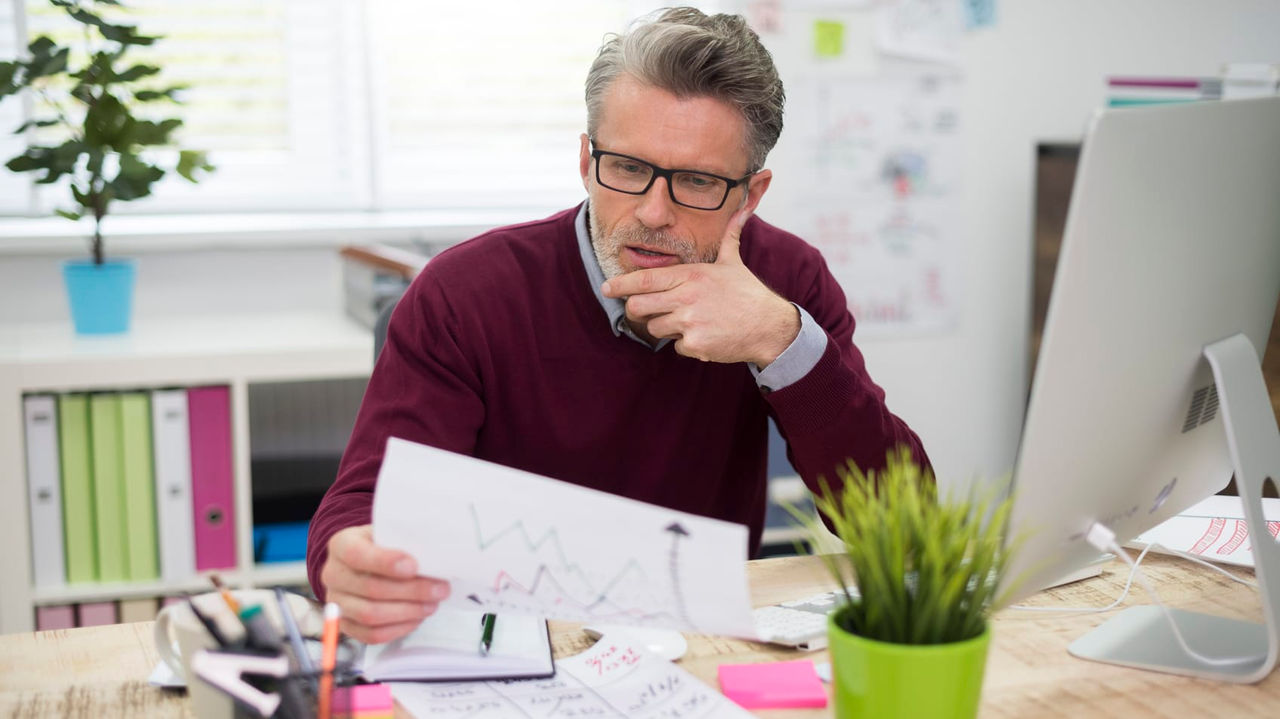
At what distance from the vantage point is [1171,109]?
0.81 m

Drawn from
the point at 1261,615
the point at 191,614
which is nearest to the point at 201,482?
the point at 191,614

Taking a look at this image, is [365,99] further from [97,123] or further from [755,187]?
[755,187]

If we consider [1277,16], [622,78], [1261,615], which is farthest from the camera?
[1277,16]

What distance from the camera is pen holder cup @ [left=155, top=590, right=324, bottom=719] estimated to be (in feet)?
2.43

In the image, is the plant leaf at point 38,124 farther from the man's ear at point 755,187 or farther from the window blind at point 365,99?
the man's ear at point 755,187

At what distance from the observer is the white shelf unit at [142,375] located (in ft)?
6.38

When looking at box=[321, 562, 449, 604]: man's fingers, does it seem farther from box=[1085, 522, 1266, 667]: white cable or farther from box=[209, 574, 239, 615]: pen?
box=[1085, 522, 1266, 667]: white cable

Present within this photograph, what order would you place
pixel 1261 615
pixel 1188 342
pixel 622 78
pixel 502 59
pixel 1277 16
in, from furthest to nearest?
pixel 1277 16
pixel 502 59
pixel 622 78
pixel 1261 615
pixel 1188 342

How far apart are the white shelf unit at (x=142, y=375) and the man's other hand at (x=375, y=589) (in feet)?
4.11

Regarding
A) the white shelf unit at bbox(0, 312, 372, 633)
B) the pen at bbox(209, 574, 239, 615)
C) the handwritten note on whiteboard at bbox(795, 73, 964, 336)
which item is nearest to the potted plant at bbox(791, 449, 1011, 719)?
the pen at bbox(209, 574, 239, 615)

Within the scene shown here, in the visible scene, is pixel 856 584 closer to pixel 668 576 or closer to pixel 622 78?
pixel 668 576

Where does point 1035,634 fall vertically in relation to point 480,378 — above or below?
below

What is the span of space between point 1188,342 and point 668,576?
48 centimetres

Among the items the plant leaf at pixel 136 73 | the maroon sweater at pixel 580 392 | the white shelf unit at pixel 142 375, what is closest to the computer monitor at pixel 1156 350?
the maroon sweater at pixel 580 392
